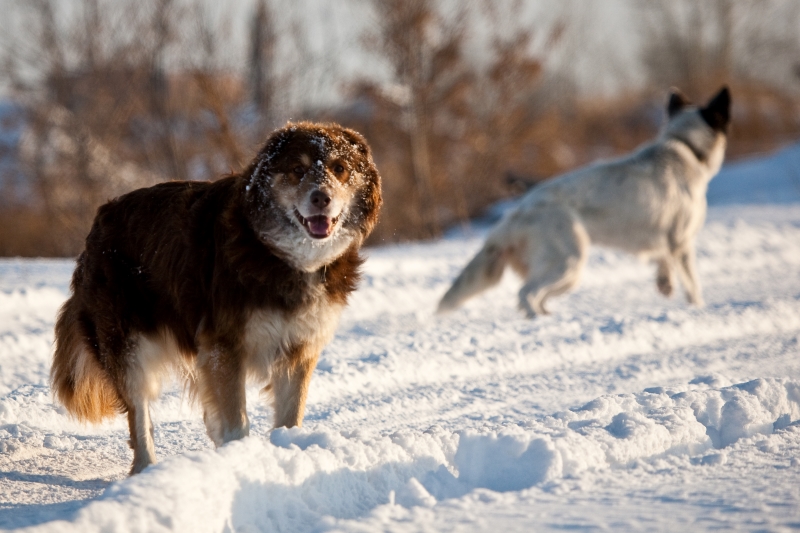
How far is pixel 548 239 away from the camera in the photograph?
29.6 ft

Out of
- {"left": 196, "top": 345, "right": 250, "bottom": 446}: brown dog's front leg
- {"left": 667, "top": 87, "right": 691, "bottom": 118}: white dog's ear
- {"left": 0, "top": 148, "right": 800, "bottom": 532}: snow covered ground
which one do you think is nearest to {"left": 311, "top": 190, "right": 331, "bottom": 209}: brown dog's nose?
{"left": 196, "top": 345, "right": 250, "bottom": 446}: brown dog's front leg

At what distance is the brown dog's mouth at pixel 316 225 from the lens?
394 cm

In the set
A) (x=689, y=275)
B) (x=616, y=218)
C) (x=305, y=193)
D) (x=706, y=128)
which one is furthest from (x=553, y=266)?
(x=305, y=193)

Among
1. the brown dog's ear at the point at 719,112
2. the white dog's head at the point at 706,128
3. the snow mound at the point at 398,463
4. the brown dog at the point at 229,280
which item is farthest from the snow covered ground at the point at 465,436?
the brown dog's ear at the point at 719,112

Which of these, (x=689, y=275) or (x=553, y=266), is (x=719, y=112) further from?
(x=553, y=266)

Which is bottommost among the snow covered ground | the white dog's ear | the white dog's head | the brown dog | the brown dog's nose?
the snow covered ground

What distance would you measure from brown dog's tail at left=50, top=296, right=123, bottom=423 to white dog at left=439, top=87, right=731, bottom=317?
4.50 meters

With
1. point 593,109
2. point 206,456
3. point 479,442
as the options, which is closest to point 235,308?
point 206,456

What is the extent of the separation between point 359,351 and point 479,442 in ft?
10.3

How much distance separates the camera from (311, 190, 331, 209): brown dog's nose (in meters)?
3.89

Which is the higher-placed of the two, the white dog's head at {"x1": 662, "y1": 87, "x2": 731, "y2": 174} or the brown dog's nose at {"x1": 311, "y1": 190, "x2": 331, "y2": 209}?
the white dog's head at {"x1": 662, "y1": 87, "x2": 731, "y2": 174}

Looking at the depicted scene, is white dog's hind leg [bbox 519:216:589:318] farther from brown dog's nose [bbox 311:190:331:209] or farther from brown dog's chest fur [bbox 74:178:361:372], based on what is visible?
brown dog's nose [bbox 311:190:331:209]

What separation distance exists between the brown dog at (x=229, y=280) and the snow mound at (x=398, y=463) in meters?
0.57

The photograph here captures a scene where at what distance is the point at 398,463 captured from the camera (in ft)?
11.7
